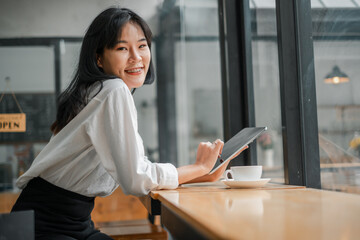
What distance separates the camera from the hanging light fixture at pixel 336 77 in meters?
1.38

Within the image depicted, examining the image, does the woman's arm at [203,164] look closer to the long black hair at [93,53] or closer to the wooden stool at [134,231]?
the long black hair at [93,53]

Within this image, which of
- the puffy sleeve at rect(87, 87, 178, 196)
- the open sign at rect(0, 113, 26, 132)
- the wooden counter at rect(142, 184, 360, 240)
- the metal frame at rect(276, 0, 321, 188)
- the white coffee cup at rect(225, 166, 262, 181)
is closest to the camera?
the wooden counter at rect(142, 184, 360, 240)

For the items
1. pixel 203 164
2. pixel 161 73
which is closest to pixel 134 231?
pixel 203 164

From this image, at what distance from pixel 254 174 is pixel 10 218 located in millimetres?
839

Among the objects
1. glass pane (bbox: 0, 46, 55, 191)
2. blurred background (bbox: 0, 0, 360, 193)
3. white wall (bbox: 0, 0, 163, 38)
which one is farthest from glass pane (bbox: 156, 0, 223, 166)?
glass pane (bbox: 0, 46, 55, 191)

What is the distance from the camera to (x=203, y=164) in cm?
142

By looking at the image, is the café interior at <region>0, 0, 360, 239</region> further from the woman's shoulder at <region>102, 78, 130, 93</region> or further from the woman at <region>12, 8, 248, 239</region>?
the woman's shoulder at <region>102, 78, 130, 93</region>

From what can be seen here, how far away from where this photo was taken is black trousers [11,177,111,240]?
4.14 feet

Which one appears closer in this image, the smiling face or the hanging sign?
the smiling face

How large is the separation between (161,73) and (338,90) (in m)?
1.47

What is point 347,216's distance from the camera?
2.38 ft

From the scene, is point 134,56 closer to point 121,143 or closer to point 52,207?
point 121,143

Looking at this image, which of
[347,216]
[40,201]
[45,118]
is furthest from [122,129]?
[45,118]

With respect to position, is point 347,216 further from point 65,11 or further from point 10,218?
point 65,11
